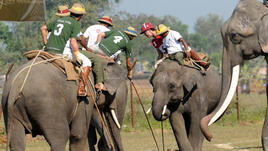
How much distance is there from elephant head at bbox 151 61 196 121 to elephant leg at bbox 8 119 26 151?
149 inches

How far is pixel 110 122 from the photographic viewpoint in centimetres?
1185

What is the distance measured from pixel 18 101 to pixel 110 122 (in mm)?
3582

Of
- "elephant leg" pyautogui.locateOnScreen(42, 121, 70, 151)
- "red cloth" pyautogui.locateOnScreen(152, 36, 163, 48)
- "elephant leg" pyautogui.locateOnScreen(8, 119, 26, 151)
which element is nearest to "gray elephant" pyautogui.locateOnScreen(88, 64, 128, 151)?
"red cloth" pyautogui.locateOnScreen(152, 36, 163, 48)

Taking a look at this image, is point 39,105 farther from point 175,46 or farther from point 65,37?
point 175,46

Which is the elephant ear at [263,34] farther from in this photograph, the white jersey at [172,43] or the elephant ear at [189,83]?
the white jersey at [172,43]

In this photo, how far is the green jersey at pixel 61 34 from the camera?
995cm

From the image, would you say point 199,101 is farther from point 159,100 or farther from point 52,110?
point 52,110

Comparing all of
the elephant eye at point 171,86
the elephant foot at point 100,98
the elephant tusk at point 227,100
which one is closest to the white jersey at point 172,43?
the elephant eye at point 171,86

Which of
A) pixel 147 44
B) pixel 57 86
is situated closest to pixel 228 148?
pixel 57 86

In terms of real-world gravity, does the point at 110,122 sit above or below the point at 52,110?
below

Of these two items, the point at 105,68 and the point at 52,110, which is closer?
the point at 52,110

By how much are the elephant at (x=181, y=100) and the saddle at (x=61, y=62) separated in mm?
2723

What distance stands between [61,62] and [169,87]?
315 centimetres

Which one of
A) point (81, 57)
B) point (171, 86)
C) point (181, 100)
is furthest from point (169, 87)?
point (81, 57)
